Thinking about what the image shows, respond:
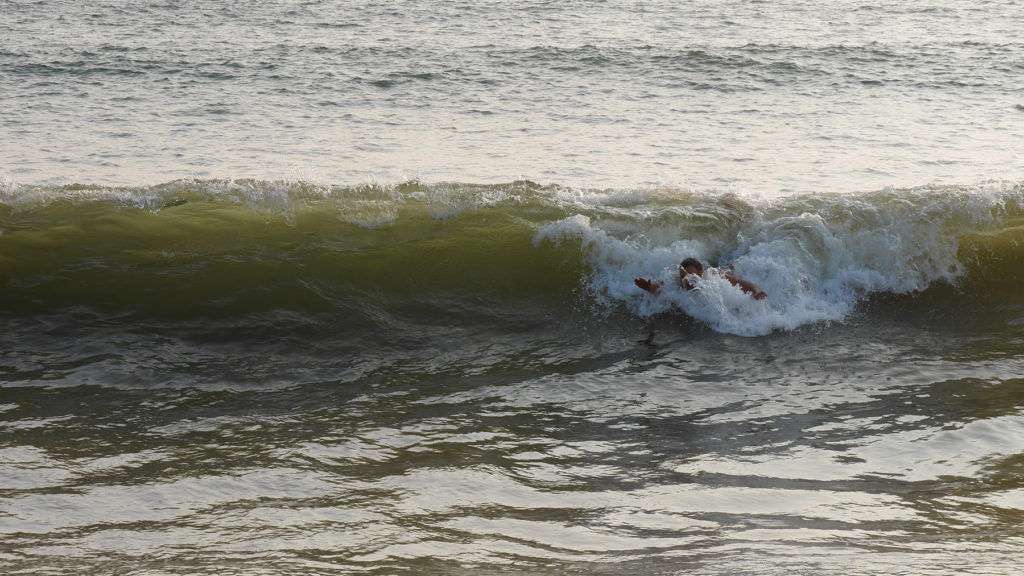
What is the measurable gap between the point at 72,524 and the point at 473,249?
17.4ft

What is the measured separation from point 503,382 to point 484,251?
8.27 feet

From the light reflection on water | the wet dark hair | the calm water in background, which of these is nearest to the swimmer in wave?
the wet dark hair

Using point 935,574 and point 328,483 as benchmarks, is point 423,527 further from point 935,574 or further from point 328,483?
point 935,574

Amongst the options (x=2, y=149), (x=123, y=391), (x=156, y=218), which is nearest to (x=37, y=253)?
(x=156, y=218)

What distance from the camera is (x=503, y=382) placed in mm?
6879

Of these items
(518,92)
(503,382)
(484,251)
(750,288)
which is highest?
(518,92)

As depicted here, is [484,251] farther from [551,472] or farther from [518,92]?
[518,92]

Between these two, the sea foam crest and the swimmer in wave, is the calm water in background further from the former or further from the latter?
the swimmer in wave

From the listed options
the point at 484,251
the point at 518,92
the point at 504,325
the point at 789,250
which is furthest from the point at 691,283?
the point at 518,92

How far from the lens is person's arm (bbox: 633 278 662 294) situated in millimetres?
7989

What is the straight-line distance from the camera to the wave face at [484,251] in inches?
323

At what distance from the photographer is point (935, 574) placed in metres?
3.79

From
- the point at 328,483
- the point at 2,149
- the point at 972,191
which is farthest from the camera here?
the point at 2,149

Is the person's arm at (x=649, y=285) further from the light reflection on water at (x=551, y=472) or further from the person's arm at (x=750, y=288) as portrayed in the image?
the light reflection on water at (x=551, y=472)
